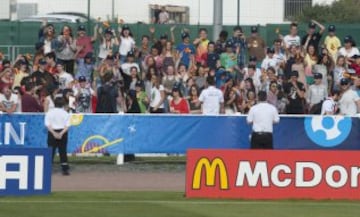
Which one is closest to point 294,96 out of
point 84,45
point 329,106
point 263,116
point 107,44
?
point 329,106

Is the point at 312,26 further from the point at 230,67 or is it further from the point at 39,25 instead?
the point at 39,25

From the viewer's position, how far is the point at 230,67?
1153 inches

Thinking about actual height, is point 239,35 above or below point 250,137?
above

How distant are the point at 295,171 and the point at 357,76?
7476mm

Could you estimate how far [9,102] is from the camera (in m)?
25.6

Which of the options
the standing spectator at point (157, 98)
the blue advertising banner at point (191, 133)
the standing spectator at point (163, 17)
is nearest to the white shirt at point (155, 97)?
the standing spectator at point (157, 98)

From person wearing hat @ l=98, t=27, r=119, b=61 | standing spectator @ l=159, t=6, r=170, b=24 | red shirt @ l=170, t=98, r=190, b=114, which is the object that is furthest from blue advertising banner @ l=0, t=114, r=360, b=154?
standing spectator @ l=159, t=6, r=170, b=24

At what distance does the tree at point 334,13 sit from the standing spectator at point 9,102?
19.4m

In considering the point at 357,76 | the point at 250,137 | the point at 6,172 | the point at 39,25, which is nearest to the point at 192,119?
the point at 250,137

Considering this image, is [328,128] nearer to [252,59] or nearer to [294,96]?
[294,96]

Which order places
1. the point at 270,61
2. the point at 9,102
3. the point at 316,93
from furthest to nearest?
1. the point at 270,61
2. the point at 316,93
3. the point at 9,102

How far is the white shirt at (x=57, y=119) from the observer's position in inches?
949

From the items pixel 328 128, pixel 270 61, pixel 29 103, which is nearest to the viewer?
pixel 29 103

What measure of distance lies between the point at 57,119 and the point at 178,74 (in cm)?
496
